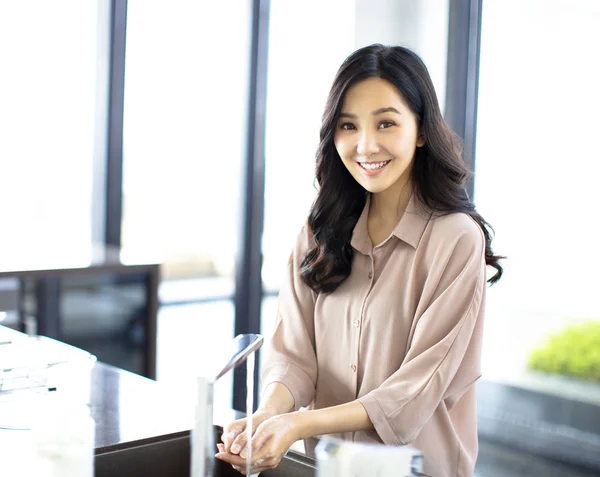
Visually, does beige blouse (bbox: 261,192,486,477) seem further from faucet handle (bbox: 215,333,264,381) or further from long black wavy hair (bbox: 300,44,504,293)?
faucet handle (bbox: 215,333,264,381)

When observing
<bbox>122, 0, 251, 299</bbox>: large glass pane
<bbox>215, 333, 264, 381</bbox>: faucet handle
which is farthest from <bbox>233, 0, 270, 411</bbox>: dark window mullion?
<bbox>215, 333, 264, 381</bbox>: faucet handle

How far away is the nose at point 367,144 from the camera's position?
1675 mm

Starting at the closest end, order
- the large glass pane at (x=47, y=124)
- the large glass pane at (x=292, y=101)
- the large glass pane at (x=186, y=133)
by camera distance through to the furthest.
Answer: the large glass pane at (x=47, y=124) → the large glass pane at (x=186, y=133) → the large glass pane at (x=292, y=101)

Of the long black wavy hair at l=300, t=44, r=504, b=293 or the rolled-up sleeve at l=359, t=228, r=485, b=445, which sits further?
the long black wavy hair at l=300, t=44, r=504, b=293

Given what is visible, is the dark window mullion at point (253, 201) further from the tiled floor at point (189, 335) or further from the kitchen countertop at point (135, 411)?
the kitchen countertop at point (135, 411)

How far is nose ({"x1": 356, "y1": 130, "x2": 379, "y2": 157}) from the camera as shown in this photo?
5.49 ft

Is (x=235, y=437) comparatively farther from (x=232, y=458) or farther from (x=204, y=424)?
(x=204, y=424)

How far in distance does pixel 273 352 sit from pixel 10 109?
2255 millimetres

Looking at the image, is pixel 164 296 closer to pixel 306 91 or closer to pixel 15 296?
pixel 15 296

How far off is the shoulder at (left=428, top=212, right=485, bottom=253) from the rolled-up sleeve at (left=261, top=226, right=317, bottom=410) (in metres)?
0.34

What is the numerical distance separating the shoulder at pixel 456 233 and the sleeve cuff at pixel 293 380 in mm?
415

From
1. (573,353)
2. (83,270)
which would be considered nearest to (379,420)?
(83,270)

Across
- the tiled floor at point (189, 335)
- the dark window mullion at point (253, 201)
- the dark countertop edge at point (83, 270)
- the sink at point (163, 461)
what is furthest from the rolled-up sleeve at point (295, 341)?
the dark window mullion at point (253, 201)

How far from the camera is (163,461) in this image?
4.88 ft
